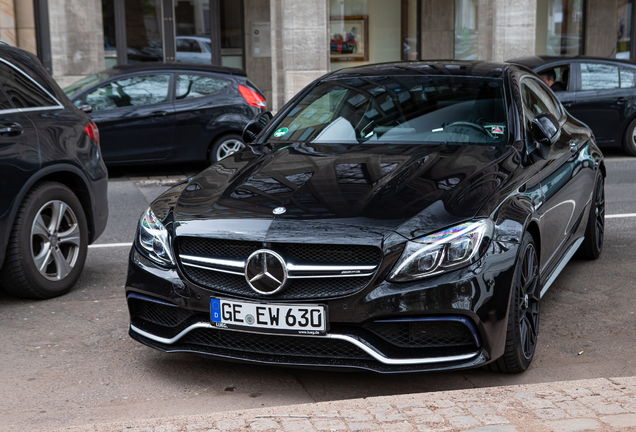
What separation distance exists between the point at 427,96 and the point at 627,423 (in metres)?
2.64

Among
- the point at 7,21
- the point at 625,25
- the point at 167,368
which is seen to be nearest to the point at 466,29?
the point at 625,25

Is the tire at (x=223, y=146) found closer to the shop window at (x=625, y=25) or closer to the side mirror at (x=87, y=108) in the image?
the side mirror at (x=87, y=108)

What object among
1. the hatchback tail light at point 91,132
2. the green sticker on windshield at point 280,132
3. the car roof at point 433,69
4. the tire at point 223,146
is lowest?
the tire at point 223,146

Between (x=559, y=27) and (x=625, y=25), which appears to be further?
(x=559, y=27)

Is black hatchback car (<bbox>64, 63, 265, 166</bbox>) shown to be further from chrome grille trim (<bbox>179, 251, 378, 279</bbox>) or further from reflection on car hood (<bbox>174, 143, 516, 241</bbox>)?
chrome grille trim (<bbox>179, 251, 378, 279</bbox>)

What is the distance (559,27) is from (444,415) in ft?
67.6

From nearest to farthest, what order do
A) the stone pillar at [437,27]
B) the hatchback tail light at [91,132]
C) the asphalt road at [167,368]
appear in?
the asphalt road at [167,368], the hatchback tail light at [91,132], the stone pillar at [437,27]

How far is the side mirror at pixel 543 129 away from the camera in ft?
16.2

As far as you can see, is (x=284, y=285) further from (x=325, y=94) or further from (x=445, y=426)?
(x=325, y=94)

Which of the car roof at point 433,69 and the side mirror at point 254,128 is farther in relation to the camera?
the side mirror at point 254,128

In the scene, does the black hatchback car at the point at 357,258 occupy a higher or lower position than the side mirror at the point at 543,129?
lower

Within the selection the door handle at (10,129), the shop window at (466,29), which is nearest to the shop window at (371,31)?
the shop window at (466,29)

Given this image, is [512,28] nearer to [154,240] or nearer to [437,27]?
[437,27]

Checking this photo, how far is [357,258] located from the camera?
3713 millimetres
